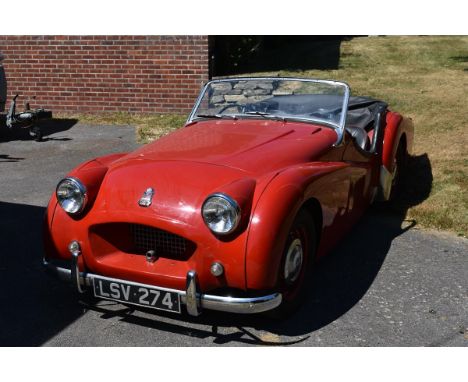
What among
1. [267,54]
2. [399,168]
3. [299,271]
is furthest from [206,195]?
[267,54]

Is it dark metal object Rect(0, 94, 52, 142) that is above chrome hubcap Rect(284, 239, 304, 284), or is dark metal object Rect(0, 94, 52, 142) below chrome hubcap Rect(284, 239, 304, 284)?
below

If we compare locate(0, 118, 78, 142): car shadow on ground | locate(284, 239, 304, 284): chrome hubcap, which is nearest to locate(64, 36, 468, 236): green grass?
locate(0, 118, 78, 142): car shadow on ground

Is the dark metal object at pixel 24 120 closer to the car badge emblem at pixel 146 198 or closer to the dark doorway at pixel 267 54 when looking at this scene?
the dark doorway at pixel 267 54

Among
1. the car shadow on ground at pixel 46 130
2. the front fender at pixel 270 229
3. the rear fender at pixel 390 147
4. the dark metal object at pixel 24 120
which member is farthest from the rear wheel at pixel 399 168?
the dark metal object at pixel 24 120

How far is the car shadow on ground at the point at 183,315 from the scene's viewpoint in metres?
3.56

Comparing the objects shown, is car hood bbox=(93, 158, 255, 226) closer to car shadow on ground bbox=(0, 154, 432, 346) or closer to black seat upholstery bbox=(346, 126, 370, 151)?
car shadow on ground bbox=(0, 154, 432, 346)

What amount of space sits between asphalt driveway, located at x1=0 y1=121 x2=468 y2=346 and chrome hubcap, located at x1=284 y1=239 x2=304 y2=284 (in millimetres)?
297

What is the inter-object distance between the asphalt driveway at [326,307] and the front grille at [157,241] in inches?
19.9

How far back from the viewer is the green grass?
613 centimetres

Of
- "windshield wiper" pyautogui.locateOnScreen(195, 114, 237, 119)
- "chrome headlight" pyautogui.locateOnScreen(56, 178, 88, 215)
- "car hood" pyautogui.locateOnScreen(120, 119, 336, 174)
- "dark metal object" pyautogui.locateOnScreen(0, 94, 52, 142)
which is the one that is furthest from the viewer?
"dark metal object" pyautogui.locateOnScreen(0, 94, 52, 142)

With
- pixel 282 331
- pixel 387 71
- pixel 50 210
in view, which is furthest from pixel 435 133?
pixel 50 210

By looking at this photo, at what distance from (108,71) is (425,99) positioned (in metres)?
5.93

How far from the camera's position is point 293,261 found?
12.0 ft

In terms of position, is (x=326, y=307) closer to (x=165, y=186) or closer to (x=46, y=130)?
(x=165, y=186)
